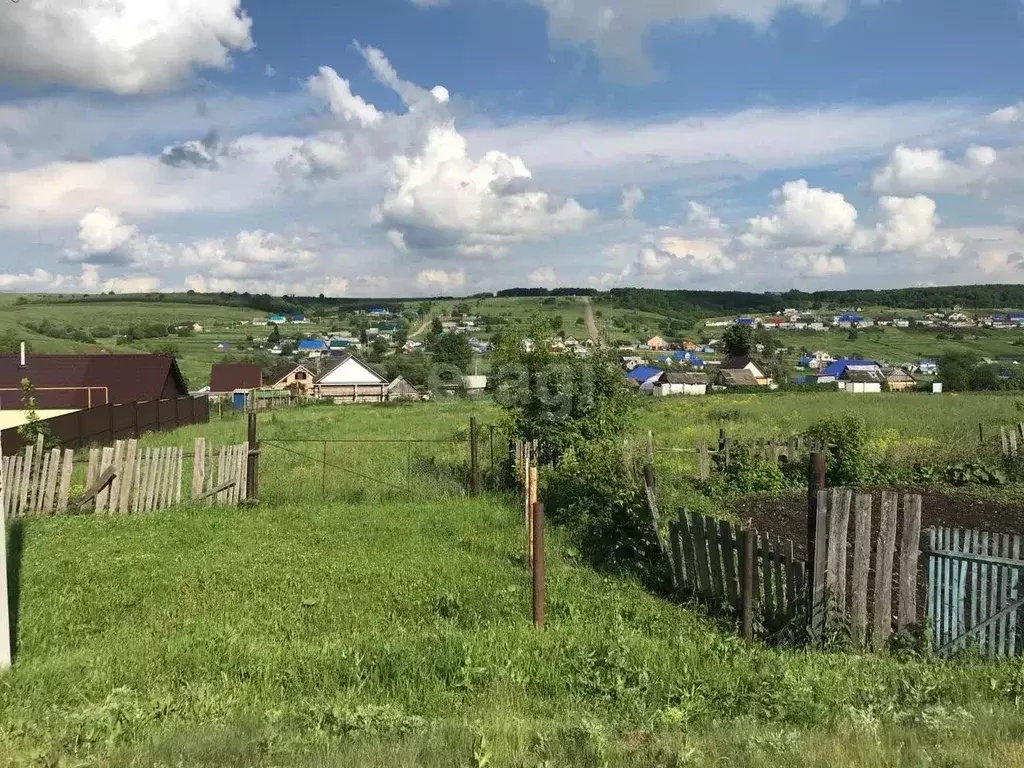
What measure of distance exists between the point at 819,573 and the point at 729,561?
3.21 ft

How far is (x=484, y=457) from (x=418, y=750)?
13.6 meters

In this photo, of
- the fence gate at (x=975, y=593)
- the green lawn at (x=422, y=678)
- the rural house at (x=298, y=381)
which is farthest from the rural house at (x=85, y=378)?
the rural house at (x=298, y=381)

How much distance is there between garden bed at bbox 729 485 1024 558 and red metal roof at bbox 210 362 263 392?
54888mm

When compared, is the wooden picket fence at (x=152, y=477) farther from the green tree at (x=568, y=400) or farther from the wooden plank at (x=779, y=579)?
the wooden plank at (x=779, y=579)

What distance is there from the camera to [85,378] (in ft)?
111

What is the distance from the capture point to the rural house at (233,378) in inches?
2461

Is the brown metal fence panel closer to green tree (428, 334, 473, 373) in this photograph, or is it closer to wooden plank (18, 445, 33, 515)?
wooden plank (18, 445, 33, 515)

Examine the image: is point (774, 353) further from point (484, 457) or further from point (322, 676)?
point (322, 676)

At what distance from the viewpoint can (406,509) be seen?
1284 cm

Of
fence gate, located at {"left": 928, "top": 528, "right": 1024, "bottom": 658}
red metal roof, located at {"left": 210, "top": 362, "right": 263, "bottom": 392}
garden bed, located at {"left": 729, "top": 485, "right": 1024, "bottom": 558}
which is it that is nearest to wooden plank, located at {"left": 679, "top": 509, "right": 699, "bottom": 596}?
fence gate, located at {"left": 928, "top": 528, "right": 1024, "bottom": 658}

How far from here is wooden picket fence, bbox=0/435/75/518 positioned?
13.1 metres

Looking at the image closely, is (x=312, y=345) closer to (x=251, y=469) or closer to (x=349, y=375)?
(x=349, y=375)

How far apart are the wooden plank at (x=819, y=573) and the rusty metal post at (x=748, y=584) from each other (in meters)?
0.51

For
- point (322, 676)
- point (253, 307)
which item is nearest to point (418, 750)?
point (322, 676)
